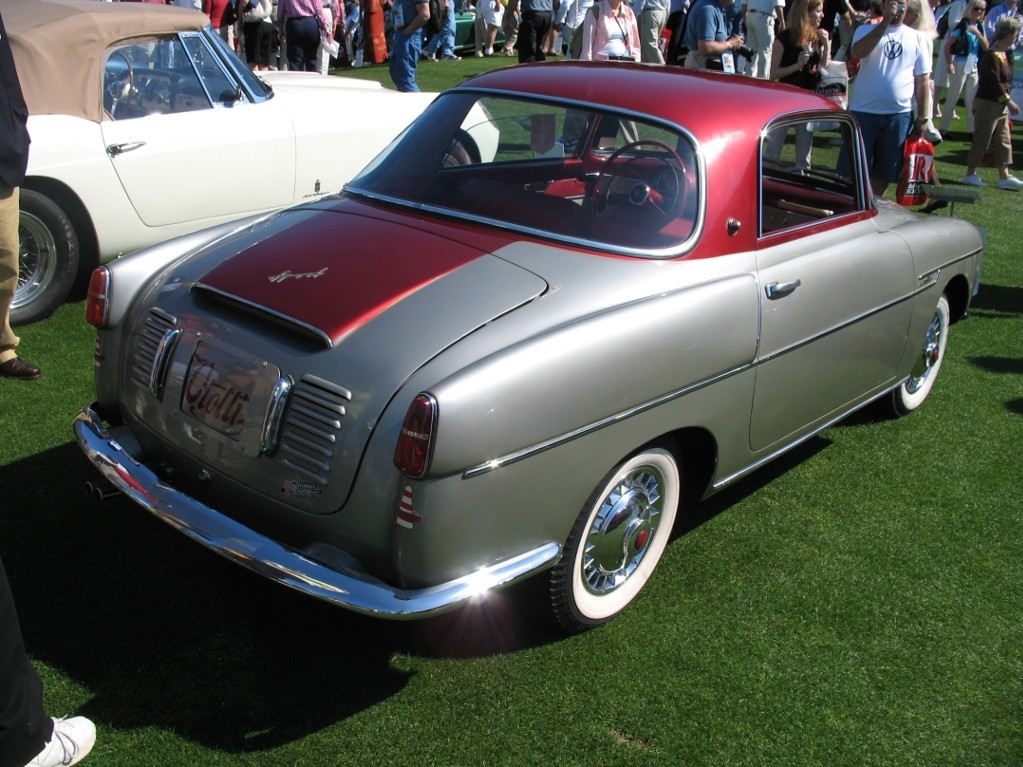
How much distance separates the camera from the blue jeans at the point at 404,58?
10875mm

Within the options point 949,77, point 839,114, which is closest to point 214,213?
point 839,114

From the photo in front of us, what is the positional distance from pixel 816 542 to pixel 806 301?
3.06ft

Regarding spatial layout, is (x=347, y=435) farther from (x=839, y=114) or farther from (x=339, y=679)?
(x=839, y=114)

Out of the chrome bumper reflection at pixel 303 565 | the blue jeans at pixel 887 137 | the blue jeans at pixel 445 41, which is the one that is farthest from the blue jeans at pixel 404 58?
the blue jeans at pixel 445 41

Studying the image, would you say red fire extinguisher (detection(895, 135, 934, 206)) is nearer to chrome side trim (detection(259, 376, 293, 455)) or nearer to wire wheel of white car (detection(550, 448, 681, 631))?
wire wheel of white car (detection(550, 448, 681, 631))

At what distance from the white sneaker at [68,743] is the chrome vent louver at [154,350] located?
1.01m

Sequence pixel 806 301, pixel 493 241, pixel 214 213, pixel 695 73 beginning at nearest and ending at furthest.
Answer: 1. pixel 493 241
2. pixel 806 301
3. pixel 695 73
4. pixel 214 213

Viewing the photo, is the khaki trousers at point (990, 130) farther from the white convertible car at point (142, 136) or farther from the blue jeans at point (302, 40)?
the blue jeans at point (302, 40)

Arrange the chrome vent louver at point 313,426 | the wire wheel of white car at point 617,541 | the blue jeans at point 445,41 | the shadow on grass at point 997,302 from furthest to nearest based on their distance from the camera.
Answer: the blue jeans at point 445,41 → the shadow on grass at point 997,302 → the wire wheel of white car at point 617,541 → the chrome vent louver at point 313,426

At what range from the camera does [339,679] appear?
305 cm

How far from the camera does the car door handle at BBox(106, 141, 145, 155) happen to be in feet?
18.5

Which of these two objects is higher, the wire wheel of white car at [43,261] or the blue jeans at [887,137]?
the blue jeans at [887,137]

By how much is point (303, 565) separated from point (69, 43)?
13.6 feet

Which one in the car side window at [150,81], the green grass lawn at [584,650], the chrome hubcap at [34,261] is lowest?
the green grass lawn at [584,650]
